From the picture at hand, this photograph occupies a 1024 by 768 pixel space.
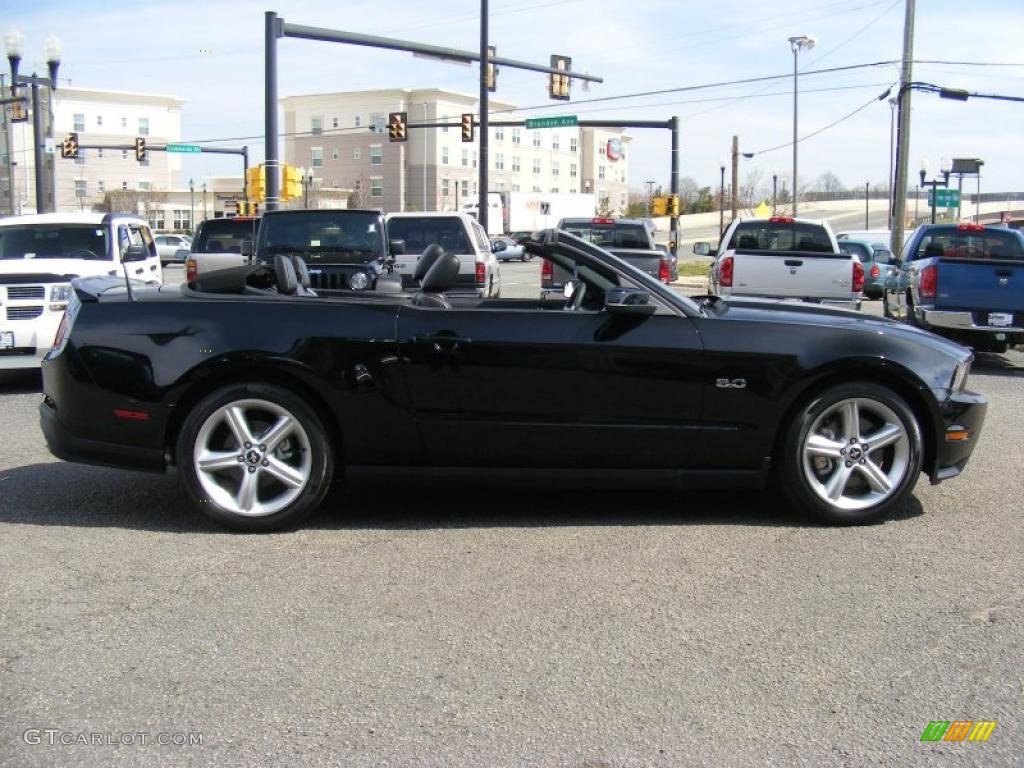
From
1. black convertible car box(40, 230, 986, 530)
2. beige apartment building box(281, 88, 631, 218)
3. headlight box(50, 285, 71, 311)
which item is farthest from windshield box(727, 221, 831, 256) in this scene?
beige apartment building box(281, 88, 631, 218)

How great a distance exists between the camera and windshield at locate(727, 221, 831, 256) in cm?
1565

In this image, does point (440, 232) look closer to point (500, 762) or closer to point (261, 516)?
point (261, 516)

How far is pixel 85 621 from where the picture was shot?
418 centimetres

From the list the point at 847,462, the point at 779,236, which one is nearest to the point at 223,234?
the point at 779,236

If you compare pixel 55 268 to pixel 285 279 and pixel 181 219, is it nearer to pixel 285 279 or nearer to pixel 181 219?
pixel 285 279

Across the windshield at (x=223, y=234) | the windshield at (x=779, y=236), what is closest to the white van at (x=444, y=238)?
the windshield at (x=223, y=234)

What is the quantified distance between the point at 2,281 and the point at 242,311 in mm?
6077

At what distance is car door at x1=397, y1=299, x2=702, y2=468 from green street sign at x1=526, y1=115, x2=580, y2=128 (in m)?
28.8

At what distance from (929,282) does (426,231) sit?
25.8 ft

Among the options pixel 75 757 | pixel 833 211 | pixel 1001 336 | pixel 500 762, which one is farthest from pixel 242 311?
pixel 833 211

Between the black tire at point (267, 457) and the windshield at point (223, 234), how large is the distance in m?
13.7

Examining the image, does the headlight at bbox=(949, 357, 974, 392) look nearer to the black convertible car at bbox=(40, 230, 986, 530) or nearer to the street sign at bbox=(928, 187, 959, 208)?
the black convertible car at bbox=(40, 230, 986, 530)

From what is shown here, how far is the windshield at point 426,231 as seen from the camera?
54.3 ft

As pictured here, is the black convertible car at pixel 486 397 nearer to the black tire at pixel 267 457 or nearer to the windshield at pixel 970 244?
the black tire at pixel 267 457
